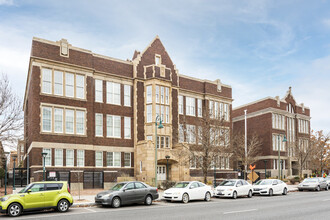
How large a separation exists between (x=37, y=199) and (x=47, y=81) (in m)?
18.7

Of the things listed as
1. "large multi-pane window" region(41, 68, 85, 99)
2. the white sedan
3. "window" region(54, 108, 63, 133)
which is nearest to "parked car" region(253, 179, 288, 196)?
the white sedan

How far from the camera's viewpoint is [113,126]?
37969 millimetres

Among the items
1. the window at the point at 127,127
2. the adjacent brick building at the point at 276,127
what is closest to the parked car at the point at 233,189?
the window at the point at 127,127

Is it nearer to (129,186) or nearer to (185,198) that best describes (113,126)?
(185,198)

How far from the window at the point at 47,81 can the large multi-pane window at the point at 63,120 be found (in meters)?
1.66

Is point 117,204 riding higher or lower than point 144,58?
lower

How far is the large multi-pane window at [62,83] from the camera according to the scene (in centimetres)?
3353

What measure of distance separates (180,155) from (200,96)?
12.5 m

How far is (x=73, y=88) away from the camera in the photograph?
35062 millimetres

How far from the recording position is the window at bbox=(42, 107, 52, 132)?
1300 inches

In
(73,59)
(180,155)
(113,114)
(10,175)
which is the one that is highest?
(73,59)

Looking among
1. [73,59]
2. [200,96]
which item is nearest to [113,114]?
[73,59]

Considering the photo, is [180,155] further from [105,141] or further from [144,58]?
[144,58]

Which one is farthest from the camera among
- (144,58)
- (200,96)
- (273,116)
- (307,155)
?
(273,116)
